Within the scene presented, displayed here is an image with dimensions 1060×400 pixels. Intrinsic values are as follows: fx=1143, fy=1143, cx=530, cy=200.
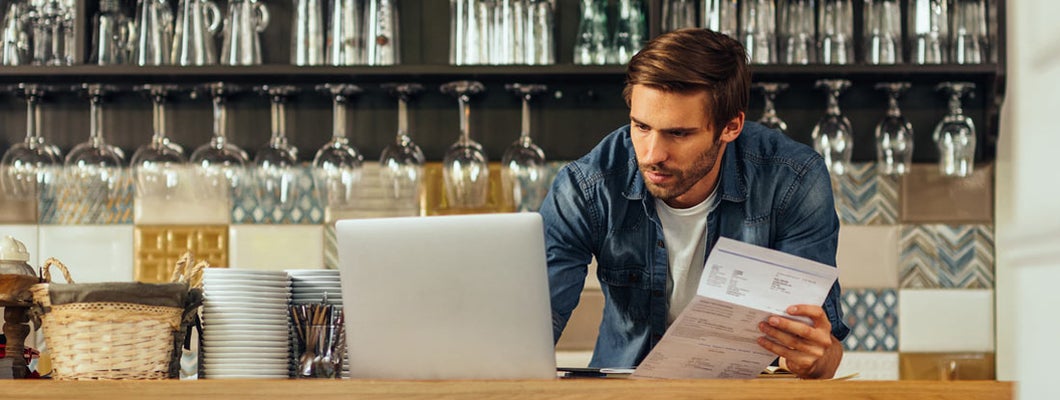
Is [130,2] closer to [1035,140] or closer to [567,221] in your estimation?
[567,221]

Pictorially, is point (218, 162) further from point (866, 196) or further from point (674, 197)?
point (866, 196)

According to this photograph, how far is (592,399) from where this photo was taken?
44.2 inches

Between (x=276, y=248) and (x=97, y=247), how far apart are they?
0.43 metres

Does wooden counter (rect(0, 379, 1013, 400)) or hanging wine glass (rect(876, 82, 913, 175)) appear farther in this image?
hanging wine glass (rect(876, 82, 913, 175))

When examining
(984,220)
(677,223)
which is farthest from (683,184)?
(984,220)

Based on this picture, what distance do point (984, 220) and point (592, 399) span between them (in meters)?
1.90

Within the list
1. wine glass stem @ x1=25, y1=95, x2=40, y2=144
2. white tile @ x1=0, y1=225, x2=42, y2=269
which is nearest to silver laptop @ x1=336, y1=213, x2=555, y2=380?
wine glass stem @ x1=25, y1=95, x2=40, y2=144

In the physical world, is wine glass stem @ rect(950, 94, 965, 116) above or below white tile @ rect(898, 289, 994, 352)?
above

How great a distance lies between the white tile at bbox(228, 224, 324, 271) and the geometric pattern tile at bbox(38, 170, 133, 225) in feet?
0.89

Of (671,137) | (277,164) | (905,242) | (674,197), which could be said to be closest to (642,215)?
(674,197)

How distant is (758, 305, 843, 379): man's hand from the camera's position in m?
1.30

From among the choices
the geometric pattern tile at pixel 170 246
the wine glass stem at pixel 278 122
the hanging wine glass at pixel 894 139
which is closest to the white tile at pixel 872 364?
the hanging wine glass at pixel 894 139

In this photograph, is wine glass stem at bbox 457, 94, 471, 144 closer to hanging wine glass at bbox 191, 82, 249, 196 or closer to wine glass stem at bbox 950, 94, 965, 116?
hanging wine glass at bbox 191, 82, 249, 196

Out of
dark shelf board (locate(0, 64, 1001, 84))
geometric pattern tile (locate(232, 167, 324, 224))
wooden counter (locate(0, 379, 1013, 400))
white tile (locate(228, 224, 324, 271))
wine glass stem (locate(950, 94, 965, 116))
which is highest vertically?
dark shelf board (locate(0, 64, 1001, 84))
